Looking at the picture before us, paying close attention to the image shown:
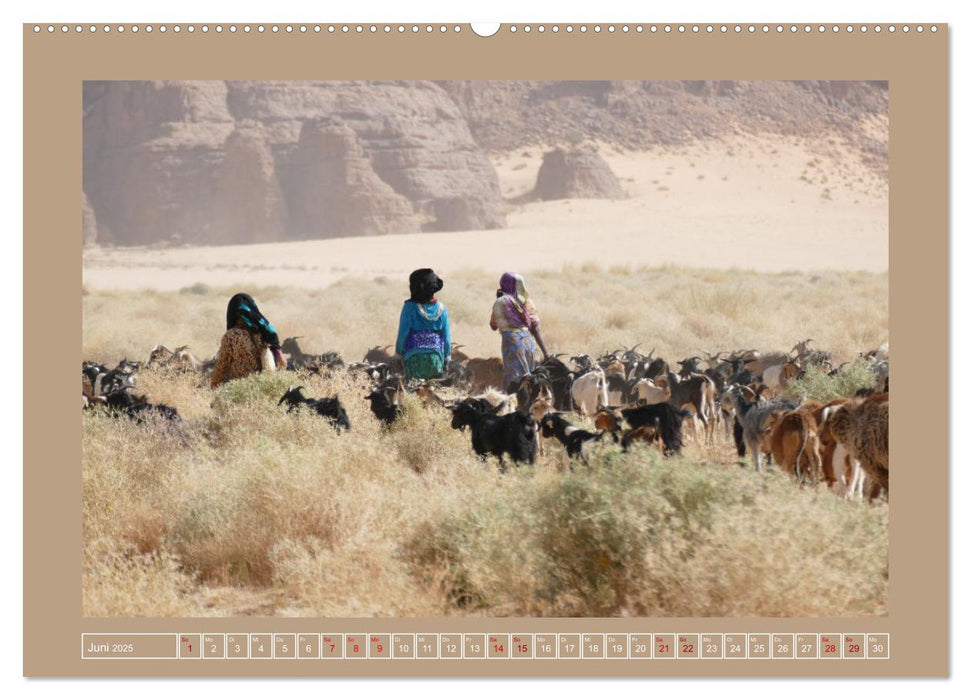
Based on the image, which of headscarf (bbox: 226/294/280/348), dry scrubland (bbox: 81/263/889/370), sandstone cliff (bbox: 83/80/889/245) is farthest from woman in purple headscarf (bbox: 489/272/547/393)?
sandstone cliff (bbox: 83/80/889/245)

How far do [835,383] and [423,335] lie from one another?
12.7 ft

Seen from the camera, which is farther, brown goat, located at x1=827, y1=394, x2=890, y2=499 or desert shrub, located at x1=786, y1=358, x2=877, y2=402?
desert shrub, located at x1=786, y1=358, x2=877, y2=402

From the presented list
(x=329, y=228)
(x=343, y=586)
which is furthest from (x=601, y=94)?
(x=343, y=586)

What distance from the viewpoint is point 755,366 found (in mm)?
14156

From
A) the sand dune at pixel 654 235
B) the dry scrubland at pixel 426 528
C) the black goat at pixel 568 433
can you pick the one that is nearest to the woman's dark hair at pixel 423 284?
the dry scrubland at pixel 426 528

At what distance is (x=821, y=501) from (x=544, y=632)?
5.56 feet

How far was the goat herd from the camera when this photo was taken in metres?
7.53

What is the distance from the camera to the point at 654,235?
62.2 metres

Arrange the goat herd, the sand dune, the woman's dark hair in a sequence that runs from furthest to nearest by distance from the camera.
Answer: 1. the sand dune
2. the woman's dark hair
3. the goat herd

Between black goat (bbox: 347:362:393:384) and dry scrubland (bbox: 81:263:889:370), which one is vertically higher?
dry scrubland (bbox: 81:263:889:370)

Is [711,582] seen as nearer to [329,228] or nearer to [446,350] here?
[446,350]

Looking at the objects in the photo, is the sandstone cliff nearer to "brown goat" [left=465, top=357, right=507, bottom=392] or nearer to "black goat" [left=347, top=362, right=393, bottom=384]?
"brown goat" [left=465, top=357, right=507, bottom=392]

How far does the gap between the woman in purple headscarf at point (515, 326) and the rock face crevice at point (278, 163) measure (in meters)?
68.5

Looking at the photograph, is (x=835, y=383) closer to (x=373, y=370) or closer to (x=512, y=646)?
(x=373, y=370)
